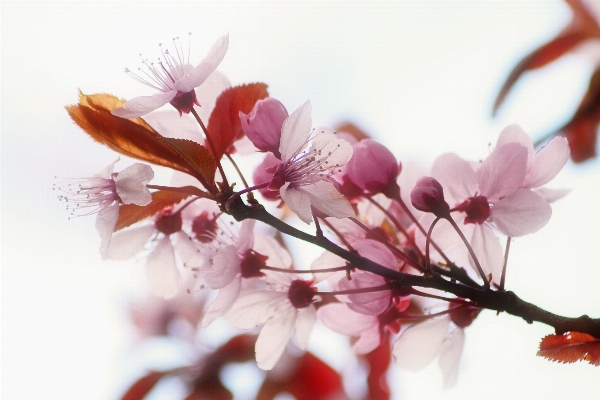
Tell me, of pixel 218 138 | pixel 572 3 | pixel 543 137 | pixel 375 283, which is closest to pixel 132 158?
pixel 218 138

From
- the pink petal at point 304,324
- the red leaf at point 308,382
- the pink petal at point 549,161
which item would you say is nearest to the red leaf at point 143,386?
the red leaf at point 308,382

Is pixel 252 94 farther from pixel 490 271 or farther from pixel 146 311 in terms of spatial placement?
pixel 146 311

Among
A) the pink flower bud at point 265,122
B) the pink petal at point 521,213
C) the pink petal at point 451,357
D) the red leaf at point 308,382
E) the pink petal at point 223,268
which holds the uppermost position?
the pink flower bud at point 265,122

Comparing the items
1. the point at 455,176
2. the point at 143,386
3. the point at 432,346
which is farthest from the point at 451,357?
the point at 143,386

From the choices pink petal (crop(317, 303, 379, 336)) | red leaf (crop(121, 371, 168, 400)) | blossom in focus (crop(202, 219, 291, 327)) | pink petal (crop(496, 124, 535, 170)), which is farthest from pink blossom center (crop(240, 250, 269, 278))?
red leaf (crop(121, 371, 168, 400))

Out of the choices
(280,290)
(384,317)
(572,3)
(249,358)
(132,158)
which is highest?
(132,158)

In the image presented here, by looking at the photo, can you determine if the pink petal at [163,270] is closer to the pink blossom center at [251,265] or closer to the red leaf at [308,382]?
the pink blossom center at [251,265]

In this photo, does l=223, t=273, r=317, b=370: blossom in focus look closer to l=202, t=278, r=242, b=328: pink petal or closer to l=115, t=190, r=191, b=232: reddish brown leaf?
l=202, t=278, r=242, b=328: pink petal
